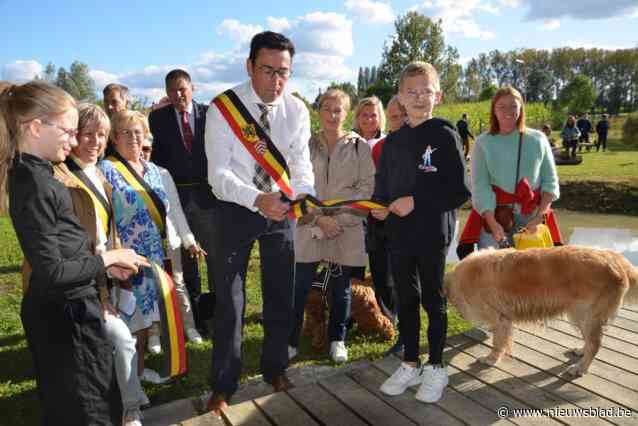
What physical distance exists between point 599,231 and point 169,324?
36.4 ft

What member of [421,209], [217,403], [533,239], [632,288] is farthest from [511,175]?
[217,403]

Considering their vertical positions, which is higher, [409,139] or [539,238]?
[409,139]

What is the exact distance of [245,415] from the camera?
126 inches

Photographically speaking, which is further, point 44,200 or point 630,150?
point 630,150

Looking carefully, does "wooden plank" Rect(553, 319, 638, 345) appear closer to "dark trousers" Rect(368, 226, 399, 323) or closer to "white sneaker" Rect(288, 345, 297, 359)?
"dark trousers" Rect(368, 226, 399, 323)

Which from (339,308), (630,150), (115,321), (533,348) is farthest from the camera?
(630,150)

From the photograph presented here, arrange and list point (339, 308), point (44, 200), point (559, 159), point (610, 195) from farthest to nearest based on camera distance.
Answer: point (559, 159), point (610, 195), point (339, 308), point (44, 200)

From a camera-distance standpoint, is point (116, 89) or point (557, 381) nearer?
point (557, 381)

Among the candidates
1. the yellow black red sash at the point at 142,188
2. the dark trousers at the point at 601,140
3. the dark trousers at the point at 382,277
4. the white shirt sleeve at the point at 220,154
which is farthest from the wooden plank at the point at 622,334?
the dark trousers at the point at 601,140

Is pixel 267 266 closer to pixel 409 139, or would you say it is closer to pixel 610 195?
pixel 409 139

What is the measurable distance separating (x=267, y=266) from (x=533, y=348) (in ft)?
8.16

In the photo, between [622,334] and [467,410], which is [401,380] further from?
[622,334]

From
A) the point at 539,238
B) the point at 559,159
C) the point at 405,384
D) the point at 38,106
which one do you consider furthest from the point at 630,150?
the point at 38,106

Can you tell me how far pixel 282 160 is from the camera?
3355 millimetres
